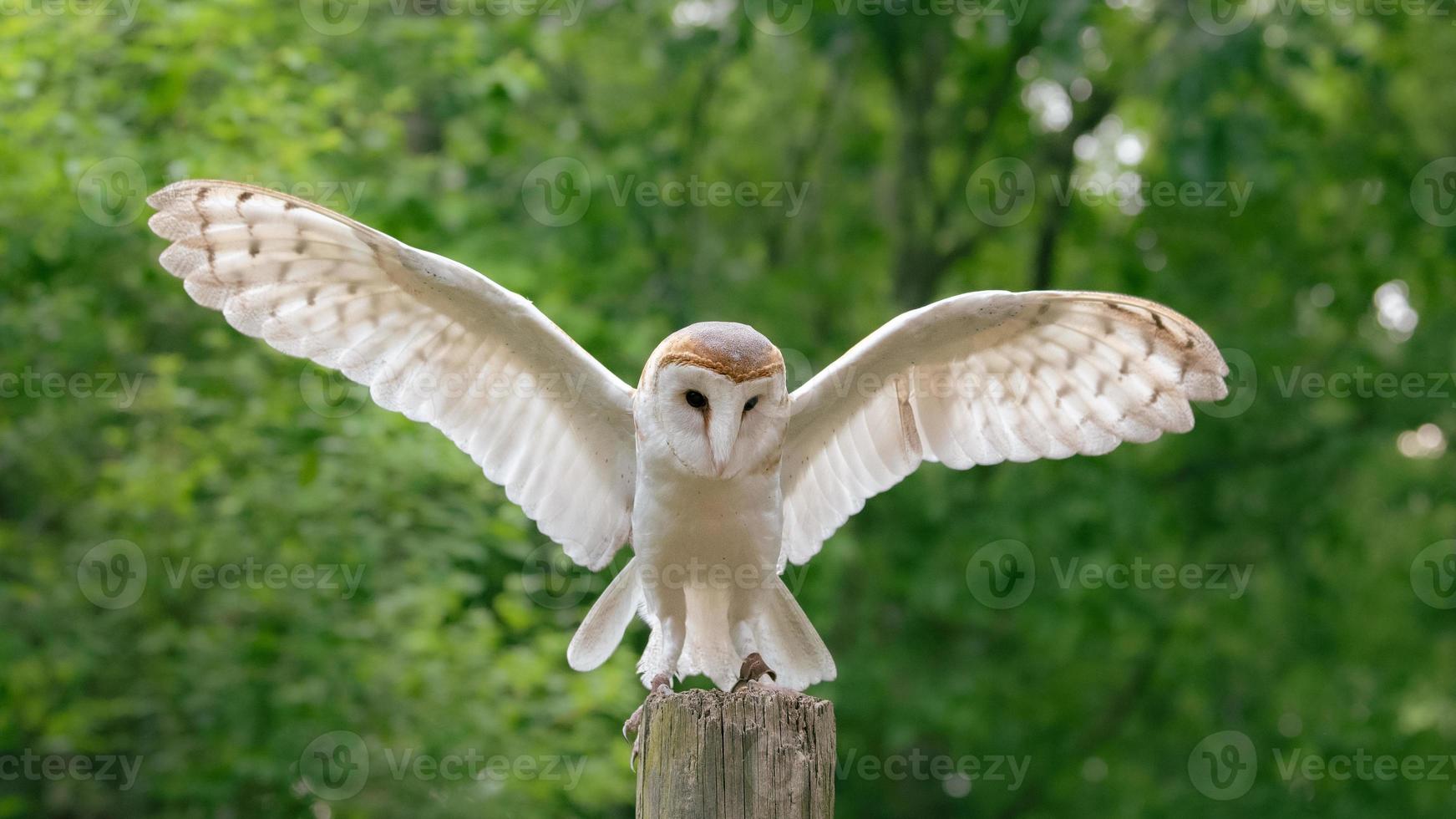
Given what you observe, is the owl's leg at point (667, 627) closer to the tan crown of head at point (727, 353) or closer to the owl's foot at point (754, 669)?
the owl's foot at point (754, 669)

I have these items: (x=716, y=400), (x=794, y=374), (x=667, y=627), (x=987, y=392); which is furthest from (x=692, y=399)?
(x=794, y=374)

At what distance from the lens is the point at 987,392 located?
4055mm

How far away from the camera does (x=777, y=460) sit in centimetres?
350

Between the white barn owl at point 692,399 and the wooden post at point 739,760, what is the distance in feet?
2.31

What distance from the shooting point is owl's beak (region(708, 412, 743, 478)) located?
3.21 m

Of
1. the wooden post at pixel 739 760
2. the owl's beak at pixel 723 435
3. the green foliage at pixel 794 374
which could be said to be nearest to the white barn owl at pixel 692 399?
the owl's beak at pixel 723 435

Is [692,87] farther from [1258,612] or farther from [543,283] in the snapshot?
[1258,612]

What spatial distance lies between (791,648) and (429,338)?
4.34ft

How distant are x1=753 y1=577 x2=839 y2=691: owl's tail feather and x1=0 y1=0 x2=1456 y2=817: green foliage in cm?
202

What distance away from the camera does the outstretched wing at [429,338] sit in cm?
345

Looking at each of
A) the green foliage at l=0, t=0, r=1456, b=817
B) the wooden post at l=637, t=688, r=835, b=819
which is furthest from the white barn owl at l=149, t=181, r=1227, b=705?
the green foliage at l=0, t=0, r=1456, b=817

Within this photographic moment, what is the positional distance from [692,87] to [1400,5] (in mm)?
5224

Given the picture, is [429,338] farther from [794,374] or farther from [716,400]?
[794,374]

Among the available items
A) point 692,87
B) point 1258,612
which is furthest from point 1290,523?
point 692,87
